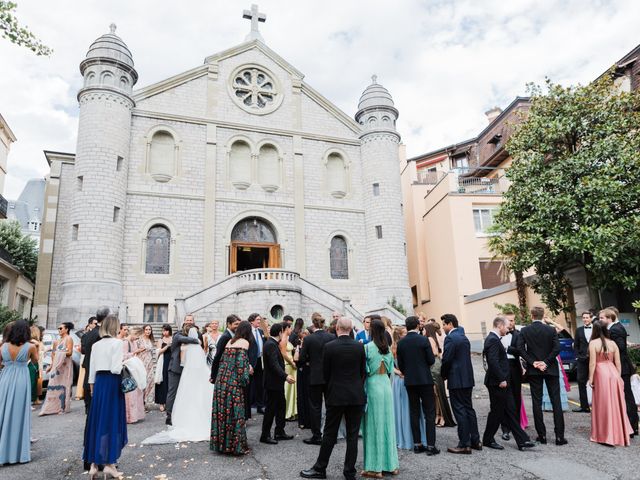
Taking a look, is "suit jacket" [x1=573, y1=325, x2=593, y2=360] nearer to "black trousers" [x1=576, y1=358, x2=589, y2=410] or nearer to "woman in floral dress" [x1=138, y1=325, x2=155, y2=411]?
"black trousers" [x1=576, y1=358, x2=589, y2=410]

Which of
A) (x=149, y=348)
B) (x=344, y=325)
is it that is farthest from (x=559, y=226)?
(x=149, y=348)

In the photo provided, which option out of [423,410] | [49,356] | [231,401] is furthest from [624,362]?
[49,356]

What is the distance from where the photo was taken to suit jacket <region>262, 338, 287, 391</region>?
23.2 feet

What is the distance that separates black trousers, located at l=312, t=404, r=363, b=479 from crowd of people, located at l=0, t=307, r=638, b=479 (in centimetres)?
1

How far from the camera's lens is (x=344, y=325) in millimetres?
5766

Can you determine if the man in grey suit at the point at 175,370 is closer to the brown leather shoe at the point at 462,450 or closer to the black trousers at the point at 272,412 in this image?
the black trousers at the point at 272,412

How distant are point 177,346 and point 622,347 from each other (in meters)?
7.61

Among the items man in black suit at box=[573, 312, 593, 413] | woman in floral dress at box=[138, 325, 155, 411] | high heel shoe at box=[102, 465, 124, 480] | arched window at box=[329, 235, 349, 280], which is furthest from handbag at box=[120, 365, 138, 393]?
A: arched window at box=[329, 235, 349, 280]

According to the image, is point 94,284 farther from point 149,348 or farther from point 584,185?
point 584,185

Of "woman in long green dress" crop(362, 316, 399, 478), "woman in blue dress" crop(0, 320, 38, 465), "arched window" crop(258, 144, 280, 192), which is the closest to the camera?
"woman in long green dress" crop(362, 316, 399, 478)

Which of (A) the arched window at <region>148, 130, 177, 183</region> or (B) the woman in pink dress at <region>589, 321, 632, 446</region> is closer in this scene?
(B) the woman in pink dress at <region>589, 321, 632, 446</region>

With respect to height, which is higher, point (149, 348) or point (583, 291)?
point (583, 291)

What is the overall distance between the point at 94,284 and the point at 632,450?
63.2 ft

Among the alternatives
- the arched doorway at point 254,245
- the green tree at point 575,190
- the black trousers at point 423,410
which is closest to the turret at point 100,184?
the arched doorway at point 254,245
